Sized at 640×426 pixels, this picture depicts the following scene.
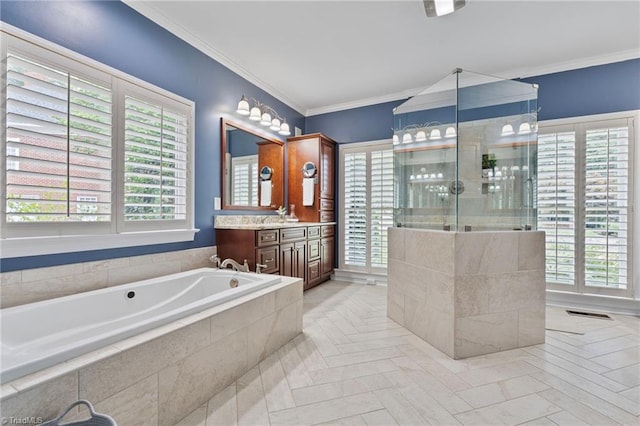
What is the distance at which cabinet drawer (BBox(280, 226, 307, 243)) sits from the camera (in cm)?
336

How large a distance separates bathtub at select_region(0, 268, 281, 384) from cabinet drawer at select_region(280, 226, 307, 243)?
2.94ft

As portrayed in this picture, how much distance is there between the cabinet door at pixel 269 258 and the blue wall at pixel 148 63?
1.87 ft

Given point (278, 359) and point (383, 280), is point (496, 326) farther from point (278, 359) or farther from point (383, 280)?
point (383, 280)

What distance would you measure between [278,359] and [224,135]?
2.37 m

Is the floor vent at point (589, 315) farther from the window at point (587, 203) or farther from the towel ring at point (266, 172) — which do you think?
the towel ring at point (266, 172)

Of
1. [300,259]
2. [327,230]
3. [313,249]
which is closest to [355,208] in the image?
[327,230]

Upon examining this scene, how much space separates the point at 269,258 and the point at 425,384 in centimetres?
187

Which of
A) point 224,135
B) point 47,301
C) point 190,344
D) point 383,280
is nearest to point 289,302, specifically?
point 190,344

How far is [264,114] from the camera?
3676 mm

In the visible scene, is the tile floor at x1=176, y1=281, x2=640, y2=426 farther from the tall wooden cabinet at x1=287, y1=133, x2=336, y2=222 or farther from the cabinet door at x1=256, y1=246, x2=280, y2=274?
the tall wooden cabinet at x1=287, y1=133, x2=336, y2=222

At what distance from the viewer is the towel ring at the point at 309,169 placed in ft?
14.0

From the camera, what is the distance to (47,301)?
5.73ft

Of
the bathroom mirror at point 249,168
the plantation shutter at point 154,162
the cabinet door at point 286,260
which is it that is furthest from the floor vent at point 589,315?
the plantation shutter at point 154,162

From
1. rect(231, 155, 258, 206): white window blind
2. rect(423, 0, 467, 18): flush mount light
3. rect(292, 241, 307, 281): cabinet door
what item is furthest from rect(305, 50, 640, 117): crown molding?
rect(292, 241, 307, 281): cabinet door
